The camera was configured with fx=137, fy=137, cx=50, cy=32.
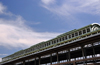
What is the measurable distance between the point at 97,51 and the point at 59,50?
14019 millimetres

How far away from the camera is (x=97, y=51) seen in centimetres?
4734

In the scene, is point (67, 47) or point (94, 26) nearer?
point (94, 26)

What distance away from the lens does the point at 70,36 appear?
40281mm

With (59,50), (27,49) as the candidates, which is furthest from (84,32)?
(27,49)

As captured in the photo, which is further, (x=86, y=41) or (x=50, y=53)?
(x=50, y=53)

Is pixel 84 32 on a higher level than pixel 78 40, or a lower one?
higher

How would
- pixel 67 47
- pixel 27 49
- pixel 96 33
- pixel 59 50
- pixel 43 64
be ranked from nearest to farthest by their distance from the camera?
pixel 96 33
pixel 67 47
pixel 59 50
pixel 27 49
pixel 43 64

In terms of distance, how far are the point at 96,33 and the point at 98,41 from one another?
124 inches

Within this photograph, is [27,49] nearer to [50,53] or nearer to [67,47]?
[50,53]

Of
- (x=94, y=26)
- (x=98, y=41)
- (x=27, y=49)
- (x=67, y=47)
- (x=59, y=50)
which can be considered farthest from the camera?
(x=27, y=49)

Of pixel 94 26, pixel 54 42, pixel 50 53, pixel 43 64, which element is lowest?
pixel 43 64

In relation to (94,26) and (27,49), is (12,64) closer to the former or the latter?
(27,49)

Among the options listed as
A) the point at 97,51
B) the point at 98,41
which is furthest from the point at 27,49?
the point at 98,41

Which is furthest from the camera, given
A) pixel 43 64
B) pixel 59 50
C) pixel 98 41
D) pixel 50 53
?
pixel 43 64
